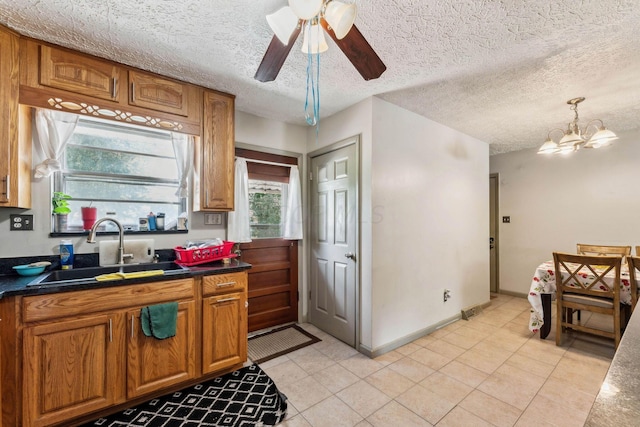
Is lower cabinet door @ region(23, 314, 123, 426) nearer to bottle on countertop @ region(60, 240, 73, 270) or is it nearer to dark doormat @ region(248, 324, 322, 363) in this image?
bottle on countertop @ region(60, 240, 73, 270)

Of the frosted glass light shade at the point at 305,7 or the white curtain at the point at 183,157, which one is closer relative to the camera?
the frosted glass light shade at the point at 305,7

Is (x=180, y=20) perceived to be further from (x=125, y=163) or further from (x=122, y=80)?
(x=125, y=163)

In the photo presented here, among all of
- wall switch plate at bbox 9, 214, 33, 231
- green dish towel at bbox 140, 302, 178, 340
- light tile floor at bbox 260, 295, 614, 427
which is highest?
wall switch plate at bbox 9, 214, 33, 231

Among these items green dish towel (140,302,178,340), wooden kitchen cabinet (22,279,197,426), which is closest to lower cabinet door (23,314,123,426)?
wooden kitchen cabinet (22,279,197,426)

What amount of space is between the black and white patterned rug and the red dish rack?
0.94m

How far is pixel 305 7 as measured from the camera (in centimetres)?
113

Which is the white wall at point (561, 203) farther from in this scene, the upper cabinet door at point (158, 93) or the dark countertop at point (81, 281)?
the upper cabinet door at point (158, 93)

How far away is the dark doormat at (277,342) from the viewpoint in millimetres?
2559

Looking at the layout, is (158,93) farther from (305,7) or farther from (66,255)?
(305,7)

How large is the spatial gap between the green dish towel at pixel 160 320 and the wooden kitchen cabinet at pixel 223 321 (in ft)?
0.71

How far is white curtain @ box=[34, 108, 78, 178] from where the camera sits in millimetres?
1940

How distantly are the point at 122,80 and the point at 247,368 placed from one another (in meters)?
2.48

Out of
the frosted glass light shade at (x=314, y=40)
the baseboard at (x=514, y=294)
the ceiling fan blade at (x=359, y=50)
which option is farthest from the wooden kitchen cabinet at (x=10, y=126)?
the baseboard at (x=514, y=294)

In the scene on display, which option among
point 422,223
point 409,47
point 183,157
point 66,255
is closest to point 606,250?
point 422,223
